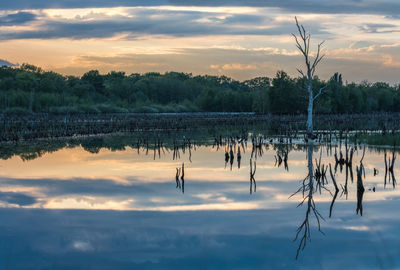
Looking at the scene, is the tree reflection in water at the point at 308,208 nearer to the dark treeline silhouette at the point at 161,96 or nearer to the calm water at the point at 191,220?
the calm water at the point at 191,220

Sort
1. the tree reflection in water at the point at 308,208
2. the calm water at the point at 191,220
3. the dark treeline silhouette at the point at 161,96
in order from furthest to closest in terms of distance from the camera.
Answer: the dark treeline silhouette at the point at 161,96, the tree reflection in water at the point at 308,208, the calm water at the point at 191,220

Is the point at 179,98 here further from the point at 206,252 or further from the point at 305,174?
the point at 206,252

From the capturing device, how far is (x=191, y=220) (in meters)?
11.9

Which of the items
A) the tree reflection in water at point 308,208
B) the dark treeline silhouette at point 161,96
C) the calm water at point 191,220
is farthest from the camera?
the dark treeline silhouette at point 161,96

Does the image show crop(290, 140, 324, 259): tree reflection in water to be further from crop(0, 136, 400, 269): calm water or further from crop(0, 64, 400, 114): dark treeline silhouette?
crop(0, 64, 400, 114): dark treeline silhouette

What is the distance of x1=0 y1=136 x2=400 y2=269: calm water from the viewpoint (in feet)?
31.0

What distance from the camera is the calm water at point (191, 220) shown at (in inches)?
372

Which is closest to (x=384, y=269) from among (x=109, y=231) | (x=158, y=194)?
(x=109, y=231)

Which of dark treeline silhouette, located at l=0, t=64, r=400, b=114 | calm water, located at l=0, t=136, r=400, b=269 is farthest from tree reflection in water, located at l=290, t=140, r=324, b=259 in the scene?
dark treeline silhouette, located at l=0, t=64, r=400, b=114

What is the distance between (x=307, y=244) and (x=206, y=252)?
183 cm

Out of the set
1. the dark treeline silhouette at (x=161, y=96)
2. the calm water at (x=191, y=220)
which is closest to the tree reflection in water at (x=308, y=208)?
the calm water at (x=191, y=220)

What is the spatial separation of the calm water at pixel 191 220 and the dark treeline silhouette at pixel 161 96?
132ft

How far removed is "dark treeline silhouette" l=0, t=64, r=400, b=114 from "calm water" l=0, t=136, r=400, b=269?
132 ft

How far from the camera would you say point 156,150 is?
2781cm
